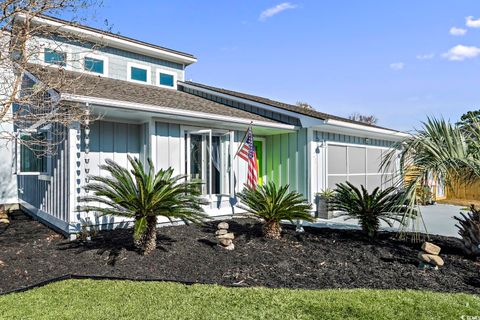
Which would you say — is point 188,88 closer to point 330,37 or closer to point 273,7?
point 273,7

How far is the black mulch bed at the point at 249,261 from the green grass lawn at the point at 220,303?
0.45 meters

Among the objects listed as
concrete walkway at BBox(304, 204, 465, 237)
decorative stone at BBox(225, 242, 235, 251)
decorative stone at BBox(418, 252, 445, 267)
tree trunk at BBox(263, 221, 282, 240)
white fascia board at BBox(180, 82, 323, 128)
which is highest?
white fascia board at BBox(180, 82, 323, 128)

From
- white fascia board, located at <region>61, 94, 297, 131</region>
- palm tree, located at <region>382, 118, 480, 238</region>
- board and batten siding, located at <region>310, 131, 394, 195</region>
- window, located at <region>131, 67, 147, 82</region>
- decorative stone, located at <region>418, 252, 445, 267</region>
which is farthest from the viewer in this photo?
window, located at <region>131, 67, 147, 82</region>

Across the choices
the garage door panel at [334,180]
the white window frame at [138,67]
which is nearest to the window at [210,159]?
the garage door panel at [334,180]

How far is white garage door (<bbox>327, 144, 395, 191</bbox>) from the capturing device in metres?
11.3

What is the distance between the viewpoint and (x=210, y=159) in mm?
9016

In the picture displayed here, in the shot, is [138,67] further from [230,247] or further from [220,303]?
[220,303]

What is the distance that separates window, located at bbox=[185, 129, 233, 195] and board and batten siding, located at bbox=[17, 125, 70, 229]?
9.51 ft

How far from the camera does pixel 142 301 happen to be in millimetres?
3797

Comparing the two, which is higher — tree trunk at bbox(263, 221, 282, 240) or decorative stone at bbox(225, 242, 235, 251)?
tree trunk at bbox(263, 221, 282, 240)

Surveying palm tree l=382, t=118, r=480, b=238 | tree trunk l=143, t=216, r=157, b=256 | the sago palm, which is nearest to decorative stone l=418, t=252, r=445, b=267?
palm tree l=382, t=118, r=480, b=238

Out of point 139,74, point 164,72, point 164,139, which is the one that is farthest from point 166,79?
point 164,139

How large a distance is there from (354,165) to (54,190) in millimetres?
10022

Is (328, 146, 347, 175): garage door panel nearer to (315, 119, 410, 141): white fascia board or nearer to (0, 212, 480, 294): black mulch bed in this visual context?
(315, 119, 410, 141): white fascia board
